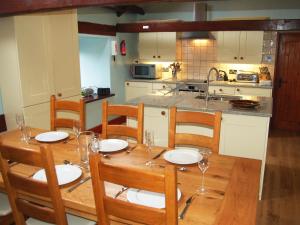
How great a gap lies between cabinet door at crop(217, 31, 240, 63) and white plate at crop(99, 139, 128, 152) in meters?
3.79

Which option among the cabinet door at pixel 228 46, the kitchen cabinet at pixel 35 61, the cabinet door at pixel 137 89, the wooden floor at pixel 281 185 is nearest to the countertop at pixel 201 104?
the wooden floor at pixel 281 185

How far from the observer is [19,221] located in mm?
1499

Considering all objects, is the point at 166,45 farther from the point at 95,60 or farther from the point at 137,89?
the point at 95,60

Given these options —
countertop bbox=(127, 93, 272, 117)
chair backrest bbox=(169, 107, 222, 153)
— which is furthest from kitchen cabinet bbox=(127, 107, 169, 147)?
chair backrest bbox=(169, 107, 222, 153)

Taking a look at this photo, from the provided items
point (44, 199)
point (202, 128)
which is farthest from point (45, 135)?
point (202, 128)

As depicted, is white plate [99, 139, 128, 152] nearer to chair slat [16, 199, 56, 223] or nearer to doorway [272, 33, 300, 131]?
chair slat [16, 199, 56, 223]

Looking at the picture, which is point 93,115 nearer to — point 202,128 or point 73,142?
point 202,128

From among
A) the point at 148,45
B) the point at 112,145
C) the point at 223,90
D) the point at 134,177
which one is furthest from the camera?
the point at 148,45

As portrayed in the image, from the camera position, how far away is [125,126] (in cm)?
232

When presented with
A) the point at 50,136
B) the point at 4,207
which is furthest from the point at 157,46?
the point at 4,207

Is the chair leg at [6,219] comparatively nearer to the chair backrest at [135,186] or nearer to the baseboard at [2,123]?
the chair backrest at [135,186]

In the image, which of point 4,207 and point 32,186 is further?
point 4,207

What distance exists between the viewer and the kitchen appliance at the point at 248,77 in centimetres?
518

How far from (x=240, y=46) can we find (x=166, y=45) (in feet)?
4.68
